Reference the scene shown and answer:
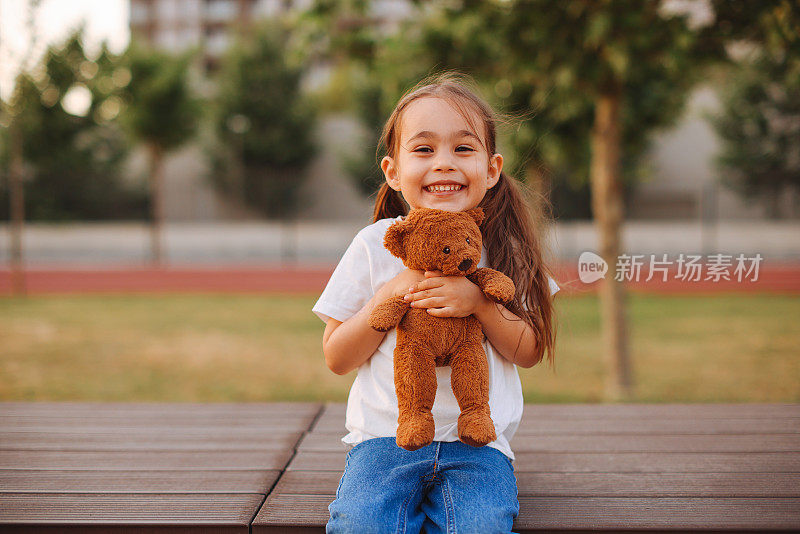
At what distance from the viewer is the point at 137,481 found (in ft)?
5.38

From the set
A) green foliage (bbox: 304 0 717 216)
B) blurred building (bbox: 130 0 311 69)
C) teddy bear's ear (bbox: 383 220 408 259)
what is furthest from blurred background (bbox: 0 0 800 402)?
blurred building (bbox: 130 0 311 69)

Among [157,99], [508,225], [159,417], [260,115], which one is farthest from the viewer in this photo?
[260,115]

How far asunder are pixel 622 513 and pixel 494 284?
0.61 m

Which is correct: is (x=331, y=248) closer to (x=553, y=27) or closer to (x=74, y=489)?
(x=553, y=27)

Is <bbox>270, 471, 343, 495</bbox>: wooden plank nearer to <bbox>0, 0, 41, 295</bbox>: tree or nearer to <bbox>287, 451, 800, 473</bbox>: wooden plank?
<bbox>287, 451, 800, 473</bbox>: wooden plank

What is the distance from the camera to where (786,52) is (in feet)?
10.8

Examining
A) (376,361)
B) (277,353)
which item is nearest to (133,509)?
(376,361)

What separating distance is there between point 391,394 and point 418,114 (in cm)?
65

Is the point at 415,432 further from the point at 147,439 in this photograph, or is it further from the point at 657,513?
the point at 147,439

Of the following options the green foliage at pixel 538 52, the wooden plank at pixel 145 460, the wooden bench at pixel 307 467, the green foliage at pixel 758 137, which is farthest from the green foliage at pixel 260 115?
the wooden plank at pixel 145 460

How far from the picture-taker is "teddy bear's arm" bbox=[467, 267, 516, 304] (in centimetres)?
131

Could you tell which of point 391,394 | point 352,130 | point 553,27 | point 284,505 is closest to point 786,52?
point 553,27

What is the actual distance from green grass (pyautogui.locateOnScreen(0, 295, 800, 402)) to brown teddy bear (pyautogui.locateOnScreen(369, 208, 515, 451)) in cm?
201

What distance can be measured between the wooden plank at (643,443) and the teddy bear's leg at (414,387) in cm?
64
